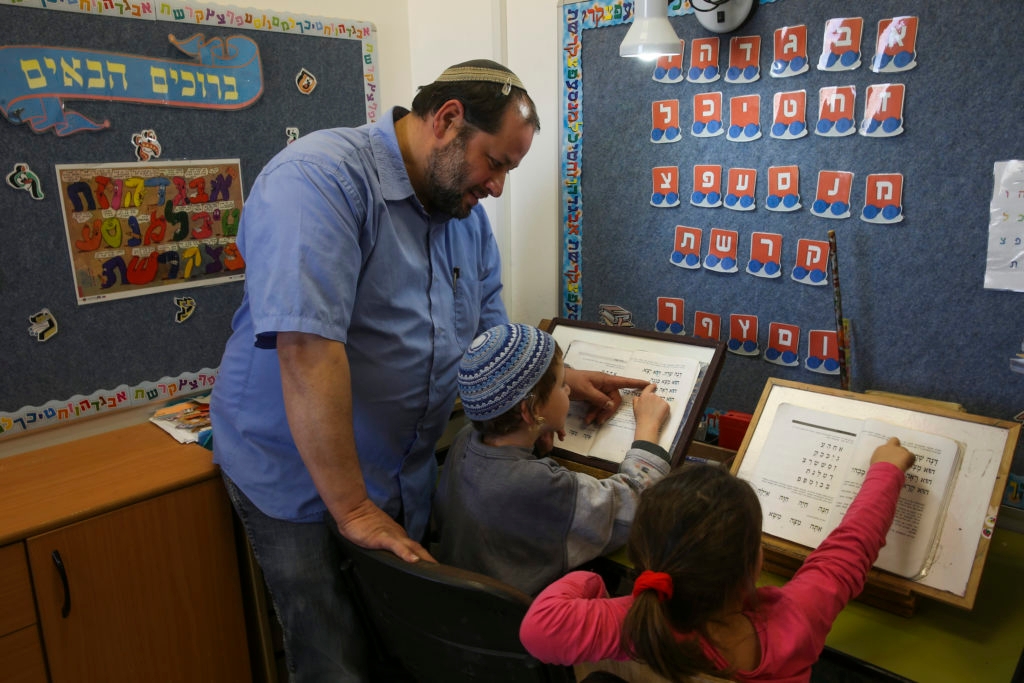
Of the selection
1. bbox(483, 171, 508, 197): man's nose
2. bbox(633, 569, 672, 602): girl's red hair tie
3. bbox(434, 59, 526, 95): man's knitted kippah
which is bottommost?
bbox(633, 569, 672, 602): girl's red hair tie

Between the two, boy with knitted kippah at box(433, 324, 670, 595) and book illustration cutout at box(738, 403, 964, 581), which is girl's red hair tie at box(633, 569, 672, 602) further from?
book illustration cutout at box(738, 403, 964, 581)

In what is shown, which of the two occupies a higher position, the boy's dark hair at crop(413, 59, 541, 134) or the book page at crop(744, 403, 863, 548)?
the boy's dark hair at crop(413, 59, 541, 134)

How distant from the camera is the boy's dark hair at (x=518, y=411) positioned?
1193 mm

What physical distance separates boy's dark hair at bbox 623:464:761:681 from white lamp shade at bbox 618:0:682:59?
0.91 meters

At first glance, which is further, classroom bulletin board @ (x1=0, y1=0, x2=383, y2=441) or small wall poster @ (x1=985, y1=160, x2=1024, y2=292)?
classroom bulletin board @ (x1=0, y1=0, x2=383, y2=441)

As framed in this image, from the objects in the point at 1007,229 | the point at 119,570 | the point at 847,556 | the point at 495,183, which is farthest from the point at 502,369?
the point at 1007,229

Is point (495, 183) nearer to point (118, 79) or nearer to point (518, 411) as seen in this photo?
point (518, 411)

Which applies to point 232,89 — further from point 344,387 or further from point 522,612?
point 522,612

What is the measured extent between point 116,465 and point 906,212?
1562 millimetres

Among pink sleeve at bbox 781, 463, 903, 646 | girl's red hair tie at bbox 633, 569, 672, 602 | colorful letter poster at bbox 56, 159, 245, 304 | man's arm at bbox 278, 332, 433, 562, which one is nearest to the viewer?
girl's red hair tie at bbox 633, 569, 672, 602

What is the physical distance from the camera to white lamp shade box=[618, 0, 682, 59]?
141cm

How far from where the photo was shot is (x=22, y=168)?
1.39 metres

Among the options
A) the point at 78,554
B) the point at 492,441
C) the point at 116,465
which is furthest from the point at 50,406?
the point at 492,441

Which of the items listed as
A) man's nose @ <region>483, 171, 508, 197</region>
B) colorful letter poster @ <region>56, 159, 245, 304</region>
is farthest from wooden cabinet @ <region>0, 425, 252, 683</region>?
man's nose @ <region>483, 171, 508, 197</region>
